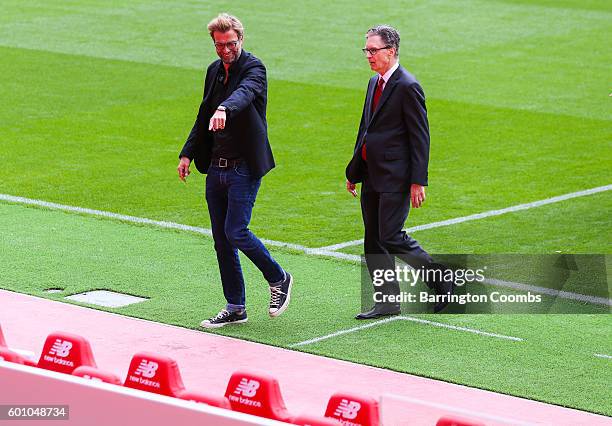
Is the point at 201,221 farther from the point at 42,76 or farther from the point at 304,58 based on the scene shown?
the point at 304,58

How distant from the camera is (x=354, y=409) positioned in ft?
22.1

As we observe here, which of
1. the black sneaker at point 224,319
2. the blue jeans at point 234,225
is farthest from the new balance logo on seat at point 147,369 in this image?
the black sneaker at point 224,319

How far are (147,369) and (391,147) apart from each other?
3358mm

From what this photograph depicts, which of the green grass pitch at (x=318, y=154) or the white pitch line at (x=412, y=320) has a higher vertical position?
the green grass pitch at (x=318, y=154)

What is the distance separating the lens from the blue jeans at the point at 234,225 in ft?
32.1

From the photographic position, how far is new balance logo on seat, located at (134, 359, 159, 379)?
23.8ft

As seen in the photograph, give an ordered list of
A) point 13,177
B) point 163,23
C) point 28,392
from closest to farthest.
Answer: point 28,392, point 13,177, point 163,23

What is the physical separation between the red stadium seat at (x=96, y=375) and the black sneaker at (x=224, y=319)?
2.63 metres

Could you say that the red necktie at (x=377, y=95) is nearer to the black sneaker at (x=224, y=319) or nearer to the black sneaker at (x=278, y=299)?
the black sneaker at (x=278, y=299)

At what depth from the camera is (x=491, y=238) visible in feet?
42.4

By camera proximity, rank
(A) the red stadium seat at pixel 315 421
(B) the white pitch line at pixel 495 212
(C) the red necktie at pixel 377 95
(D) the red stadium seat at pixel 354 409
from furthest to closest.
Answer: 1. (B) the white pitch line at pixel 495 212
2. (C) the red necktie at pixel 377 95
3. (D) the red stadium seat at pixel 354 409
4. (A) the red stadium seat at pixel 315 421

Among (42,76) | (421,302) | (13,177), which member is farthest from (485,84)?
(421,302)

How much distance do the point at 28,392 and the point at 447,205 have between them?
26.4ft

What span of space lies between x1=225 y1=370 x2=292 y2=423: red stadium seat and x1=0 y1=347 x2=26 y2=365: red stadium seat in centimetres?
145
